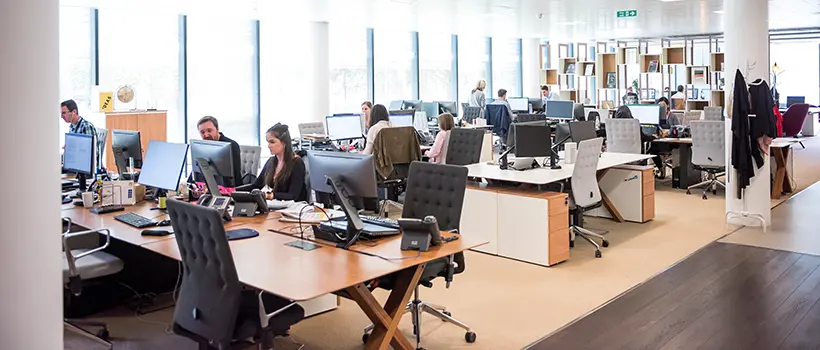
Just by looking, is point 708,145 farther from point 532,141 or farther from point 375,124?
point 375,124

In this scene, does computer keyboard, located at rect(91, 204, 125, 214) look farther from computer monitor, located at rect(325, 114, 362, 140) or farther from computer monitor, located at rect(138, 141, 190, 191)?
computer monitor, located at rect(325, 114, 362, 140)

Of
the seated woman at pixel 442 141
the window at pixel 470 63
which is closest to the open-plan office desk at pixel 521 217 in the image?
the seated woman at pixel 442 141

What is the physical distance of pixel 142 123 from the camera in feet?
28.7

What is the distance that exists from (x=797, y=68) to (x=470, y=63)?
10488 mm

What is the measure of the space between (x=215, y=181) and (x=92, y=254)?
34.2 inches

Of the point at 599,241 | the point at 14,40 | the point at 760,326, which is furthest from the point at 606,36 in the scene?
the point at 14,40

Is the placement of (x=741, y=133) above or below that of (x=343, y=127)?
below

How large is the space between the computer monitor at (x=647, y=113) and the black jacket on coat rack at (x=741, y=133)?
3413mm

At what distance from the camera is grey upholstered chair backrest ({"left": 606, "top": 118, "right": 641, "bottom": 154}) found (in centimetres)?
912

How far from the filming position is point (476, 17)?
40.2ft

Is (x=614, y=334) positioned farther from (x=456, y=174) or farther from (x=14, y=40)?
(x=14, y=40)

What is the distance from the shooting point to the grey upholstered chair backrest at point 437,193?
4.07 m

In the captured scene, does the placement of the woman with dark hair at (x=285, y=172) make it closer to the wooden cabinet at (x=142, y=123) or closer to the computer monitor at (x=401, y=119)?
the wooden cabinet at (x=142, y=123)

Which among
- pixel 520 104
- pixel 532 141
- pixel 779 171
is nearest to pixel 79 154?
pixel 532 141
